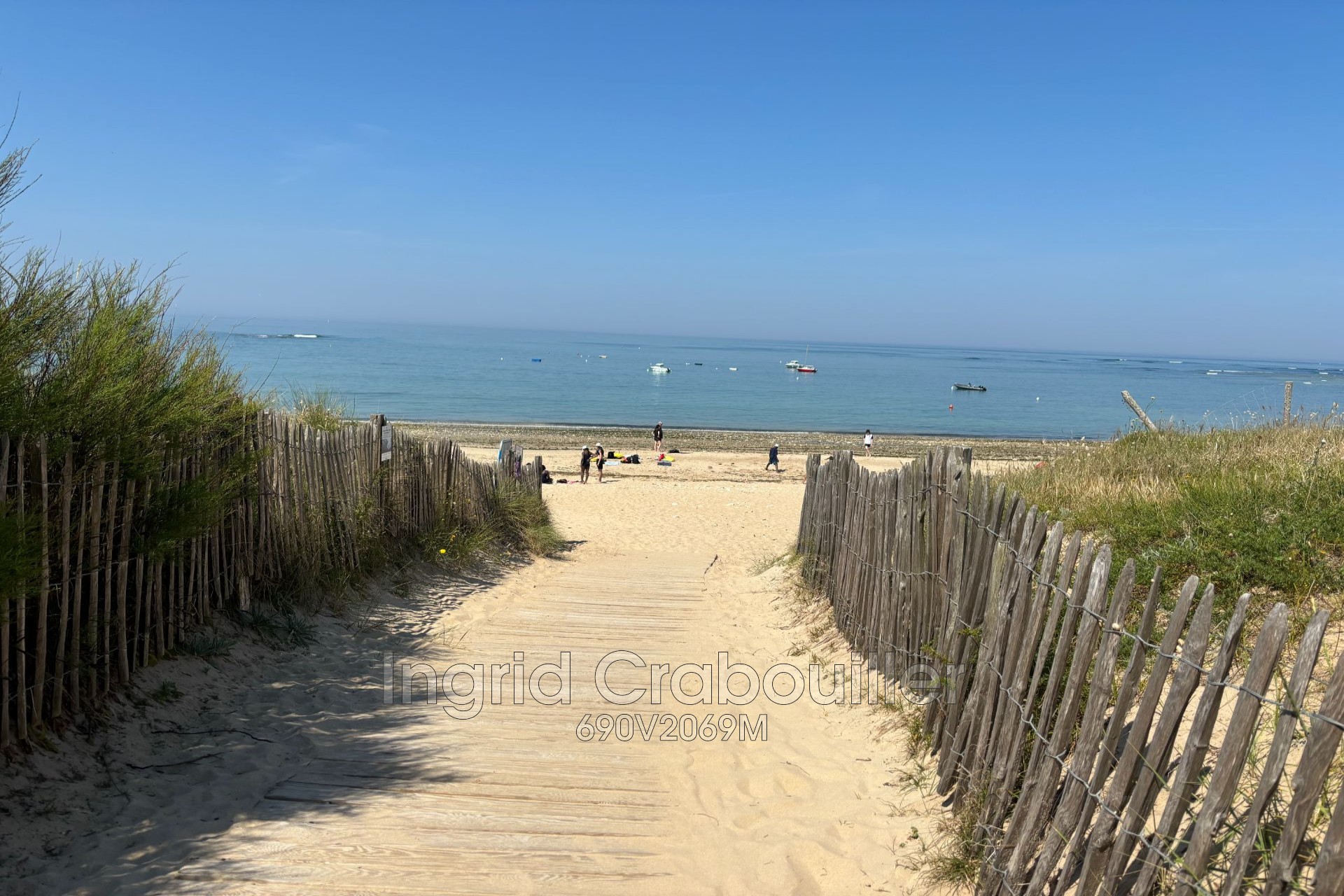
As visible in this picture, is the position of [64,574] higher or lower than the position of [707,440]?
higher

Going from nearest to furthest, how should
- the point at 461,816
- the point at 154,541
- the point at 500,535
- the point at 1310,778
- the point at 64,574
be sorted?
the point at 1310,778 → the point at 461,816 → the point at 64,574 → the point at 154,541 → the point at 500,535

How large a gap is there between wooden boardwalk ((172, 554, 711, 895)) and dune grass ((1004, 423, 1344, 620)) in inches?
110

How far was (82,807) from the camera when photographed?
3.71 meters

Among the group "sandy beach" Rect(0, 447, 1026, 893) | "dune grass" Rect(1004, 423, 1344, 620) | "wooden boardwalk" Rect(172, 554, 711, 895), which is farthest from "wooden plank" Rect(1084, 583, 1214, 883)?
"dune grass" Rect(1004, 423, 1344, 620)

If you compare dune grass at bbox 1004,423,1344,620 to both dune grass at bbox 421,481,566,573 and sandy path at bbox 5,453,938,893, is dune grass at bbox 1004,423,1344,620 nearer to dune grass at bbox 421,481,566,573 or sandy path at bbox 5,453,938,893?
sandy path at bbox 5,453,938,893

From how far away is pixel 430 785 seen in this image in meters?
4.16

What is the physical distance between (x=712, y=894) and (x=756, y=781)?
105cm

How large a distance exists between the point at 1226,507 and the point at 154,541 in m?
6.13

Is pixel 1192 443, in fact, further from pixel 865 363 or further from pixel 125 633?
pixel 865 363

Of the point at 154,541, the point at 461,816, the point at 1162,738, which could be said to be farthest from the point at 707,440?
the point at 1162,738

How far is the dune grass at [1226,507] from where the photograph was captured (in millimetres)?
4523

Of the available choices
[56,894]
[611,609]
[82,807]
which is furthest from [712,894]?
[611,609]

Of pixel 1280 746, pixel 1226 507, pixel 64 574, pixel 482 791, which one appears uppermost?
pixel 1226 507

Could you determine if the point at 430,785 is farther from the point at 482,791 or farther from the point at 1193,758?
the point at 1193,758
